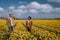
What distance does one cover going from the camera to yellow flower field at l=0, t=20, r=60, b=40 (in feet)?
23.6

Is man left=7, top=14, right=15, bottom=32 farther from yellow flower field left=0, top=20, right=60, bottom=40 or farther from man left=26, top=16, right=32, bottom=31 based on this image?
man left=26, top=16, right=32, bottom=31

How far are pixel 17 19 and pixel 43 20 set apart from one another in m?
0.66

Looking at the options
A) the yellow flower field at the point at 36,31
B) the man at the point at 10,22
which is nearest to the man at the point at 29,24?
the yellow flower field at the point at 36,31

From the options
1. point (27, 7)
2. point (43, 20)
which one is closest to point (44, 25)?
point (43, 20)

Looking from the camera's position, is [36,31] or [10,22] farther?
[36,31]

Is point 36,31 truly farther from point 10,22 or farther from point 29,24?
Result: point 10,22

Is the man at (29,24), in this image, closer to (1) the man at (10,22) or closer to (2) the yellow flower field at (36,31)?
(2) the yellow flower field at (36,31)

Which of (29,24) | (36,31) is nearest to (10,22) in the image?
(29,24)

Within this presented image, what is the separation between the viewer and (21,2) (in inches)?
290

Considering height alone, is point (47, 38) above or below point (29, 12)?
below

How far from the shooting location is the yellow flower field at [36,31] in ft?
23.6

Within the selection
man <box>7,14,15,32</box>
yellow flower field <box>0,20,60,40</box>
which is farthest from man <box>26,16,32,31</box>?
man <box>7,14,15,32</box>

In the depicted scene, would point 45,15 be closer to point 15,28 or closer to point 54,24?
point 54,24

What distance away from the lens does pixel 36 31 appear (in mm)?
7398
